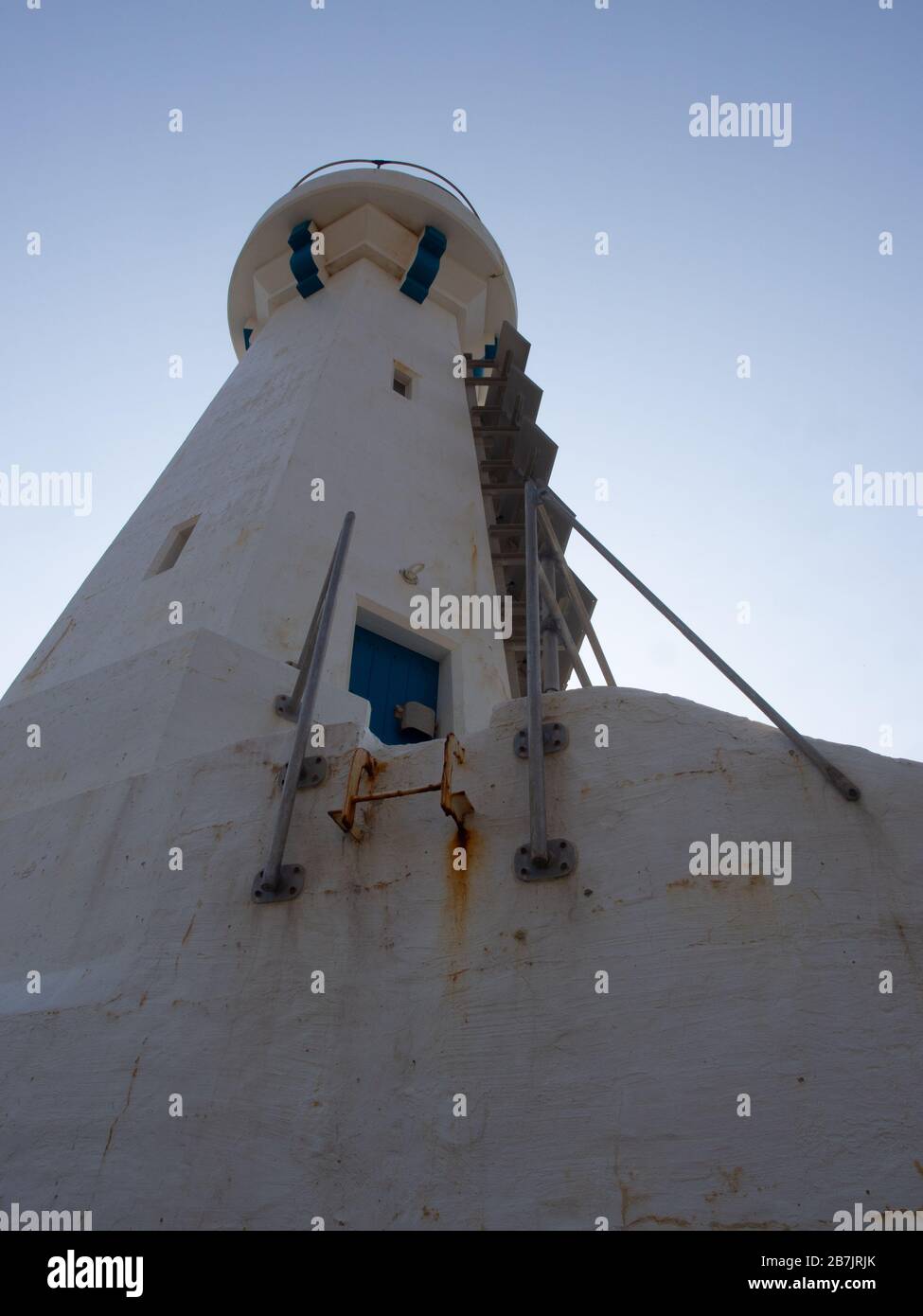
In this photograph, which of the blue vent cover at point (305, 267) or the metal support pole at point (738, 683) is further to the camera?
the blue vent cover at point (305, 267)

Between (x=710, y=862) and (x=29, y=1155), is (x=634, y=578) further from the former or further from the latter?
(x=29, y=1155)

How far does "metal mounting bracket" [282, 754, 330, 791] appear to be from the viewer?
6.22m

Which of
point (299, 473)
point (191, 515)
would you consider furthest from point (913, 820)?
point (191, 515)

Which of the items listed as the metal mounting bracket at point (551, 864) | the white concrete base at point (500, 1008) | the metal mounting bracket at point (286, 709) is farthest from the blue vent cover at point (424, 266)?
the metal mounting bracket at point (551, 864)

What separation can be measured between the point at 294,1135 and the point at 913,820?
10.6 feet

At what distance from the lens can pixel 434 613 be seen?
1002cm

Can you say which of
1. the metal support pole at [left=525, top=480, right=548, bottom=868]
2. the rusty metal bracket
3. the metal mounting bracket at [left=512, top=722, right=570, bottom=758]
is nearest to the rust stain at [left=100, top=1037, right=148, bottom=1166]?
the rusty metal bracket

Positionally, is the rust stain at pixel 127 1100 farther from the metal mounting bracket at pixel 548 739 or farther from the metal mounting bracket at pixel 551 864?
the metal mounting bracket at pixel 548 739

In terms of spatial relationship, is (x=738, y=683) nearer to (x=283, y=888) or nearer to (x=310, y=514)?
(x=283, y=888)

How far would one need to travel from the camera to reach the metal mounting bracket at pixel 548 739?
5.84m

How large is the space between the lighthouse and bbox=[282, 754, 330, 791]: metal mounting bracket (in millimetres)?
38

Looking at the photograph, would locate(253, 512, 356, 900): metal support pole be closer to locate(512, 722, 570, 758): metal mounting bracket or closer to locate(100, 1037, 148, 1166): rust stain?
locate(100, 1037, 148, 1166): rust stain

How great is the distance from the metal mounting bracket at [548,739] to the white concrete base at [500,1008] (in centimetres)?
7

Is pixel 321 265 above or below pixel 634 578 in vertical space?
above
